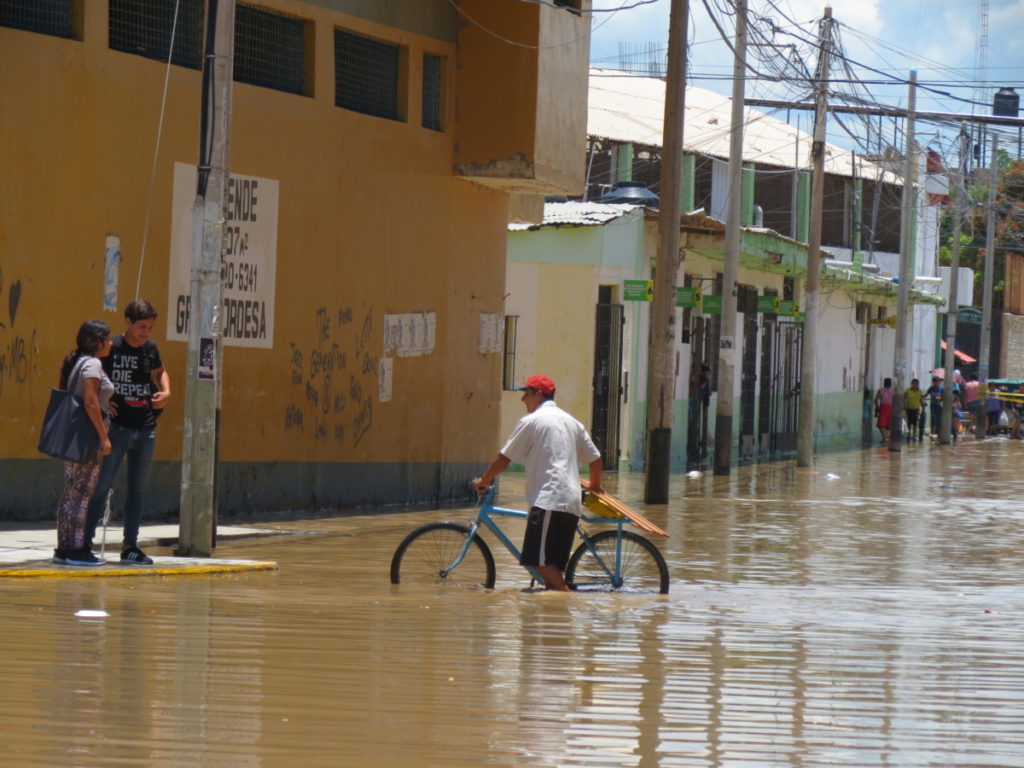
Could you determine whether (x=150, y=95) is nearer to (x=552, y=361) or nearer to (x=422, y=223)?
(x=422, y=223)

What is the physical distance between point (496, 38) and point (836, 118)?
1362cm

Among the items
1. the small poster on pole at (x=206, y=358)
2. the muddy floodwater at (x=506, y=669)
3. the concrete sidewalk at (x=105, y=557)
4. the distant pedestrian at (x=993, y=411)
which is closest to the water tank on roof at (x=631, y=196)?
the muddy floodwater at (x=506, y=669)

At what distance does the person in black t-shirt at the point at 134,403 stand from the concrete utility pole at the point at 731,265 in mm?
16872

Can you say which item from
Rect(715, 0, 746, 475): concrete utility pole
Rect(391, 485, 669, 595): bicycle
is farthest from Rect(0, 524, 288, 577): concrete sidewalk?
Rect(715, 0, 746, 475): concrete utility pole

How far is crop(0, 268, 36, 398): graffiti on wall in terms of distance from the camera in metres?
14.6

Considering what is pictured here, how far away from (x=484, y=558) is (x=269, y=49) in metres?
7.82

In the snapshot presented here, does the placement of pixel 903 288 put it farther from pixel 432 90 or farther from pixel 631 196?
pixel 432 90

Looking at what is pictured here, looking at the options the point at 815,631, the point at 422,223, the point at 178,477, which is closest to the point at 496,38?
the point at 422,223

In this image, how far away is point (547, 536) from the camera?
11406 millimetres

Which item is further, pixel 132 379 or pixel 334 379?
pixel 334 379

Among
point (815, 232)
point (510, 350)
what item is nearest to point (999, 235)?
point (815, 232)

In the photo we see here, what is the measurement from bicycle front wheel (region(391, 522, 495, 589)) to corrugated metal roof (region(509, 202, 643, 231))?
15.8 m

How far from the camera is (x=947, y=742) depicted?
23.0ft

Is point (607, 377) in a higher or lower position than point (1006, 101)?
lower
